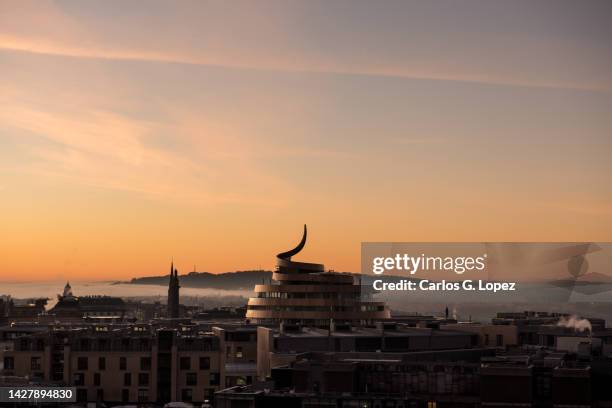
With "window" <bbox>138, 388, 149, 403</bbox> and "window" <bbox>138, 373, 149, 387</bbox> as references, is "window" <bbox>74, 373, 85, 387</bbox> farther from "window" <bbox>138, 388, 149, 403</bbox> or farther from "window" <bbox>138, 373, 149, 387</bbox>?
"window" <bbox>138, 388, 149, 403</bbox>

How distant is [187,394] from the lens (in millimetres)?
139500

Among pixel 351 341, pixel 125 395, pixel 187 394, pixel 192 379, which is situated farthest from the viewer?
pixel 351 341

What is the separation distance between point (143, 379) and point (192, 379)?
5651mm

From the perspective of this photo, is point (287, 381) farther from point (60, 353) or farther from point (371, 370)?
point (60, 353)

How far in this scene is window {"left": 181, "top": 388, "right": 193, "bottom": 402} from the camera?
13925cm

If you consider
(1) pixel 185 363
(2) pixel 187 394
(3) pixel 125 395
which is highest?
(1) pixel 185 363

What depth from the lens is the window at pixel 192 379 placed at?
459 feet

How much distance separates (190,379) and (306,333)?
1505 inches

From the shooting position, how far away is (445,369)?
103m

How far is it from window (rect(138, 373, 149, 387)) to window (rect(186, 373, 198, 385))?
15.5ft

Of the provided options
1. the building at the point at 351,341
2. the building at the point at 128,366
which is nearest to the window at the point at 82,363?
the building at the point at 128,366

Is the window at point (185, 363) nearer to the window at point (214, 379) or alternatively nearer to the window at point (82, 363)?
the window at point (214, 379)

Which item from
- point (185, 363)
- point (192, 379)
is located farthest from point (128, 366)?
point (192, 379)

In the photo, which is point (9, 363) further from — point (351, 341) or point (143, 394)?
point (351, 341)
